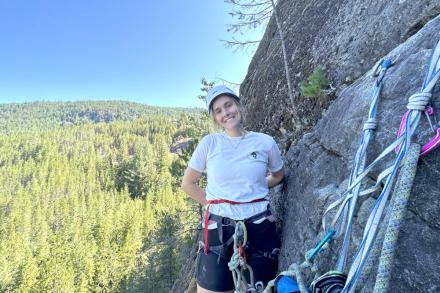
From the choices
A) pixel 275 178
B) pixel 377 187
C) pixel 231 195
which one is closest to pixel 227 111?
pixel 231 195

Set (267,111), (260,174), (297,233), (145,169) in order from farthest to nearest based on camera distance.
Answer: (145,169) < (267,111) < (260,174) < (297,233)

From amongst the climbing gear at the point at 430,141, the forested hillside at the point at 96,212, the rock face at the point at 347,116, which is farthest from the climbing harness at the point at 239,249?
the forested hillside at the point at 96,212

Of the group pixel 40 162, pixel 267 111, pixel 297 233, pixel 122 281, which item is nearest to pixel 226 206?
pixel 297 233

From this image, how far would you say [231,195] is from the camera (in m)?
2.98

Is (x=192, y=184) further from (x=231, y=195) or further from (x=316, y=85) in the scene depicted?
(x=316, y=85)

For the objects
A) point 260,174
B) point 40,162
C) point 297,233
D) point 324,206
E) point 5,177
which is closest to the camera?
point 324,206

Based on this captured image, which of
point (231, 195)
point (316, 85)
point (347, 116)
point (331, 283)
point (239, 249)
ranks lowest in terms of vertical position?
point (239, 249)

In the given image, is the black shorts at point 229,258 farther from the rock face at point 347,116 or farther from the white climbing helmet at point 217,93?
the white climbing helmet at point 217,93

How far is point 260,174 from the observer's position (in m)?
3.10

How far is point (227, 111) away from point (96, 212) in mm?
73867

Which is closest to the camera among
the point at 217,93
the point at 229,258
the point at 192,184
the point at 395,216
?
the point at 395,216

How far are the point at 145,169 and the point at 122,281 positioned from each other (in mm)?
57205

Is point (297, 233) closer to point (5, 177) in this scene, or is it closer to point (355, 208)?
point (355, 208)

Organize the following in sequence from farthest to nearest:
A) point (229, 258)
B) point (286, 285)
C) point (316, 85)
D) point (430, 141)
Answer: point (316, 85) → point (229, 258) → point (286, 285) → point (430, 141)
